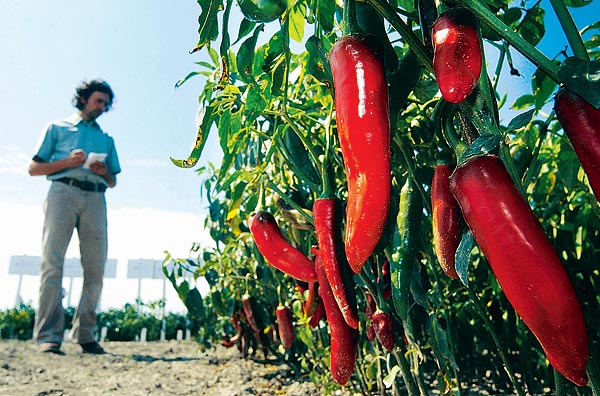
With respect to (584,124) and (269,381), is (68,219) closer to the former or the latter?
(269,381)

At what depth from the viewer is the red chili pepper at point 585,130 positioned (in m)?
0.56

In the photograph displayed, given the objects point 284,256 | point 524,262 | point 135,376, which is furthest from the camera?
point 135,376

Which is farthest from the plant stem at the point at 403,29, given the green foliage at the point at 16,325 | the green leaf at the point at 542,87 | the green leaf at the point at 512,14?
the green foliage at the point at 16,325

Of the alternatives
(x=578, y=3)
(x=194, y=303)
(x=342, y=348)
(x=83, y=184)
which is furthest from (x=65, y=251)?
(x=578, y=3)

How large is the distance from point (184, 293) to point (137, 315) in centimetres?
651

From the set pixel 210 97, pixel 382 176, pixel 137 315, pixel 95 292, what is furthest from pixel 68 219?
pixel 137 315

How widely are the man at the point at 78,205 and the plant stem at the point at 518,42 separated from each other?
11.2 ft

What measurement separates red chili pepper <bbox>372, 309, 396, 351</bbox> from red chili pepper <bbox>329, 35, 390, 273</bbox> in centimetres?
53

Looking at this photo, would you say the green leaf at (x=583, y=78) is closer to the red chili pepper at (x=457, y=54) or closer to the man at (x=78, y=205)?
the red chili pepper at (x=457, y=54)

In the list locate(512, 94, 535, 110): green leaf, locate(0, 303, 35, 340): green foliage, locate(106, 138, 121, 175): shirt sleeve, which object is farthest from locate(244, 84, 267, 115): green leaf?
locate(0, 303, 35, 340): green foliage

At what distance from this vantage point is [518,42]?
0.56 m

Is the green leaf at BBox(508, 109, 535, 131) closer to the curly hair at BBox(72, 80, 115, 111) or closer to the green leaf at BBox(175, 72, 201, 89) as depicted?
the green leaf at BBox(175, 72, 201, 89)

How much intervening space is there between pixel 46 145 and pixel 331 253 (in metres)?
3.32

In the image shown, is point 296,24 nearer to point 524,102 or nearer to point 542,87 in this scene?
point 542,87
